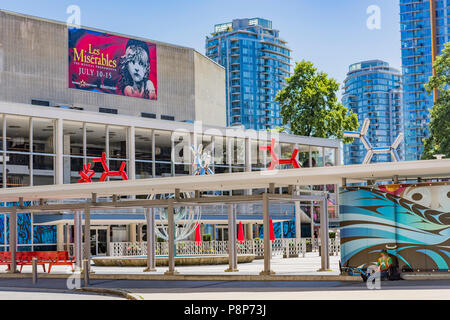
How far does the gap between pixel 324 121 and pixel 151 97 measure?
1460 centimetres

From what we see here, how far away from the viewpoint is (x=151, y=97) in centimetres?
5416

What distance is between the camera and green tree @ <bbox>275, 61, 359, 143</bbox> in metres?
60.0

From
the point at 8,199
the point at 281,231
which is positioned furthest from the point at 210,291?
the point at 281,231

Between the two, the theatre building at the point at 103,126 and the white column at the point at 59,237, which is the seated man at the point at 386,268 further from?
the white column at the point at 59,237

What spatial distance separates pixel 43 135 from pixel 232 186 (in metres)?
23.0

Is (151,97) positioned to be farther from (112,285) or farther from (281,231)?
(112,285)

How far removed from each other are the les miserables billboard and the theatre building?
68mm

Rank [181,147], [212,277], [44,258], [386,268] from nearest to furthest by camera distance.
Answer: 1. [386,268]
2. [212,277]
3. [44,258]
4. [181,147]

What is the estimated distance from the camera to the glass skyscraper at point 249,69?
172m

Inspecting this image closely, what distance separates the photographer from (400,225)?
19359 mm

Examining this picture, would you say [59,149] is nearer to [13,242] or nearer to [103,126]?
[103,126]

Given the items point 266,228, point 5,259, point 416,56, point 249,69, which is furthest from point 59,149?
point 249,69

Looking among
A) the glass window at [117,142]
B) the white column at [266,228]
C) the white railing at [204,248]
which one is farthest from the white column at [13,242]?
the glass window at [117,142]
